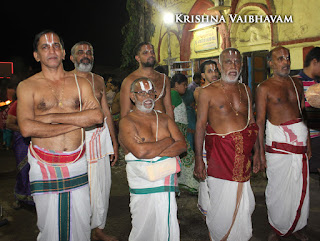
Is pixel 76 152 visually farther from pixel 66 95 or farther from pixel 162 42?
pixel 162 42

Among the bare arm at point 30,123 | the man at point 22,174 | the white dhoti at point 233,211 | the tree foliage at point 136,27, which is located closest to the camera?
the bare arm at point 30,123

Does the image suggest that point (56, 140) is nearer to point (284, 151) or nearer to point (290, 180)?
point (284, 151)

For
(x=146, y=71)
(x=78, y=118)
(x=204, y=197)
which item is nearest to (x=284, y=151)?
(x=204, y=197)

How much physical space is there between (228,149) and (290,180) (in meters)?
1.07

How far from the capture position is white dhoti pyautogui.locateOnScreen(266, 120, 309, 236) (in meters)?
3.95

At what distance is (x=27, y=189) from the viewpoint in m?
5.45

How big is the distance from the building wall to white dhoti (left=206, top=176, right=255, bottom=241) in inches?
287

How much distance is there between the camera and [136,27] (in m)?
18.7

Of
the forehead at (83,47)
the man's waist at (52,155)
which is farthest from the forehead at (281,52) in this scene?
the man's waist at (52,155)

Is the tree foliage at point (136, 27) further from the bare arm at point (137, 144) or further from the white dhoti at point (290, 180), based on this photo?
the bare arm at point (137, 144)

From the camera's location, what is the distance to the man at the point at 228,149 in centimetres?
353

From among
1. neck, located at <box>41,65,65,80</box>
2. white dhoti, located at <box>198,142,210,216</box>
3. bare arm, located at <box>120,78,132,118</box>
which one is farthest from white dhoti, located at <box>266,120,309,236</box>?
neck, located at <box>41,65,65,80</box>

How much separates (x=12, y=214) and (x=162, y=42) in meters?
13.7

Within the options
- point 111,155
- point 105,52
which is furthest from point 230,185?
point 105,52
